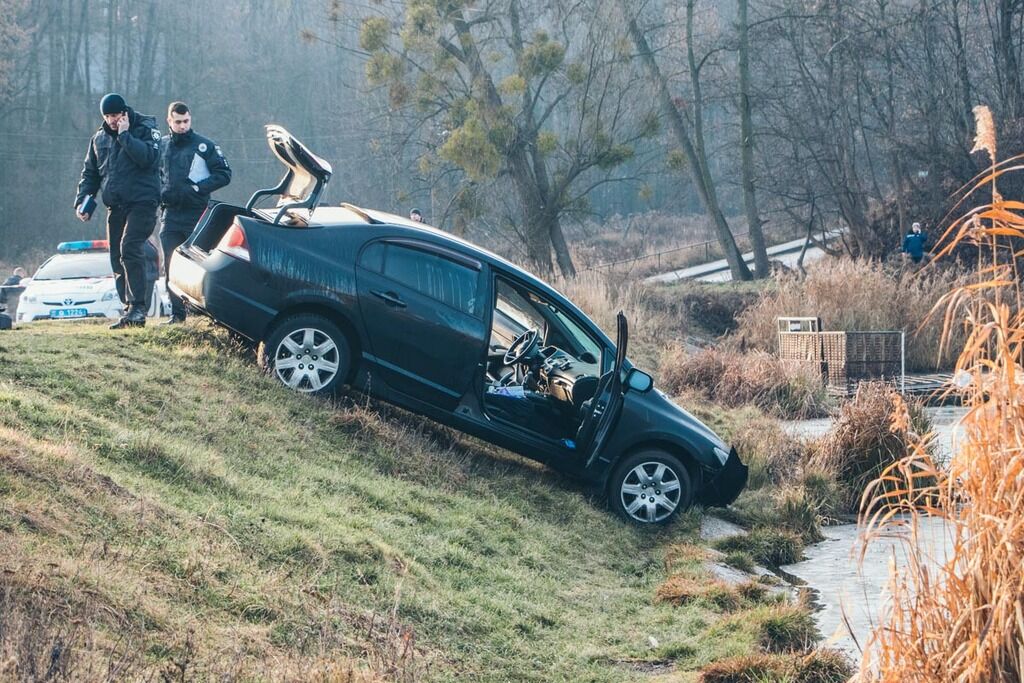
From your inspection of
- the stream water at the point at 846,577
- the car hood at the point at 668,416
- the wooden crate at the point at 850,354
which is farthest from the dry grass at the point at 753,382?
the car hood at the point at 668,416

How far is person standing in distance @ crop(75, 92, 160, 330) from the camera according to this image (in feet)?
36.9

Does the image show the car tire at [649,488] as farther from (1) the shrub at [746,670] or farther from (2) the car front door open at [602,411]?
(1) the shrub at [746,670]

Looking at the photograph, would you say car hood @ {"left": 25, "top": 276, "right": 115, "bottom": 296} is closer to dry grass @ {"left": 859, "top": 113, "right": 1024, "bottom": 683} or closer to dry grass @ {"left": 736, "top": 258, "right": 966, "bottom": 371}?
dry grass @ {"left": 736, "top": 258, "right": 966, "bottom": 371}

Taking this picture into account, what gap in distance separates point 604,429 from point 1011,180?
81.0 ft

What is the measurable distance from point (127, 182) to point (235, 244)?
5.11ft

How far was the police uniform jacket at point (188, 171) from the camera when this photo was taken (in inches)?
465

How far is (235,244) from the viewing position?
1052 centimetres

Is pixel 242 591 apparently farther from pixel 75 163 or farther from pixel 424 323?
pixel 75 163

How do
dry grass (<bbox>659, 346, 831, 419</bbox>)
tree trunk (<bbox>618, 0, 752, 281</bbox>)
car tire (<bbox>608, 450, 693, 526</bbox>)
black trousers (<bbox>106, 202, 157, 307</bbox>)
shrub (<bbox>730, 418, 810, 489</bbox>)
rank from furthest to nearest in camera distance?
tree trunk (<bbox>618, 0, 752, 281</bbox>), dry grass (<bbox>659, 346, 831, 419</bbox>), shrub (<bbox>730, 418, 810, 489</bbox>), black trousers (<bbox>106, 202, 157, 307</bbox>), car tire (<bbox>608, 450, 693, 526</bbox>)

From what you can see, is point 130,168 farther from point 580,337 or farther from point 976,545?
point 976,545

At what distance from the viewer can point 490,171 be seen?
2936 centimetres

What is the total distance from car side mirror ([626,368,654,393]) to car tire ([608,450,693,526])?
0.56 metres

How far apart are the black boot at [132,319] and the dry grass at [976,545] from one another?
28.0 feet

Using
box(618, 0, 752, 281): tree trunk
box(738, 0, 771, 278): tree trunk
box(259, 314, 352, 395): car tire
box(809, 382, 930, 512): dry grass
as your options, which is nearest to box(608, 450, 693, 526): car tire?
box(259, 314, 352, 395): car tire
